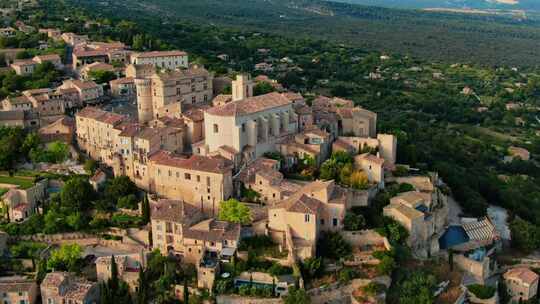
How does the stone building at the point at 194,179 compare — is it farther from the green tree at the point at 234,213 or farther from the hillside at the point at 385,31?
the hillside at the point at 385,31

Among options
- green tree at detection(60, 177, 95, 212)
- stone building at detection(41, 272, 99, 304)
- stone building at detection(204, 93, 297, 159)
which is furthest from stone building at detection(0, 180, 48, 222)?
stone building at detection(204, 93, 297, 159)

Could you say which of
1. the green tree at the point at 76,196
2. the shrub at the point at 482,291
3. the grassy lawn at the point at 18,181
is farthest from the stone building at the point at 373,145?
the grassy lawn at the point at 18,181

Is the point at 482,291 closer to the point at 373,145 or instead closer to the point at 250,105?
the point at 373,145

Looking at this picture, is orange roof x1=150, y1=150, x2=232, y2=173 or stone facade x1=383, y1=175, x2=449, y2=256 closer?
stone facade x1=383, y1=175, x2=449, y2=256

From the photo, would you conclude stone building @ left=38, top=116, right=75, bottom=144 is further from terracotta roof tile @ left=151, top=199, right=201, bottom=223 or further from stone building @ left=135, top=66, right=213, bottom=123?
terracotta roof tile @ left=151, top=199, right=201, bottom=223

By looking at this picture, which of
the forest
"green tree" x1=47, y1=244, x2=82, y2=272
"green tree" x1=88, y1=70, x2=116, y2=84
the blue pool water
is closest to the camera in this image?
"green tree" x1=47, y1=244, x2=82, y2=272

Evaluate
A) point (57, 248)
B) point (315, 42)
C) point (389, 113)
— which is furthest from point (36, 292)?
point (315, 42)

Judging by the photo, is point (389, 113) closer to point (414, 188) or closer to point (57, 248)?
point (414, 188)

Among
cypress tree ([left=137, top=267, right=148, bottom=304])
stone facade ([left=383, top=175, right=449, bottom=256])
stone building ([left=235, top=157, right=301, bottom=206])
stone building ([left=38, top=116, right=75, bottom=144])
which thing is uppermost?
stone building ([left=38, top=116, right=75, bottom=144])
